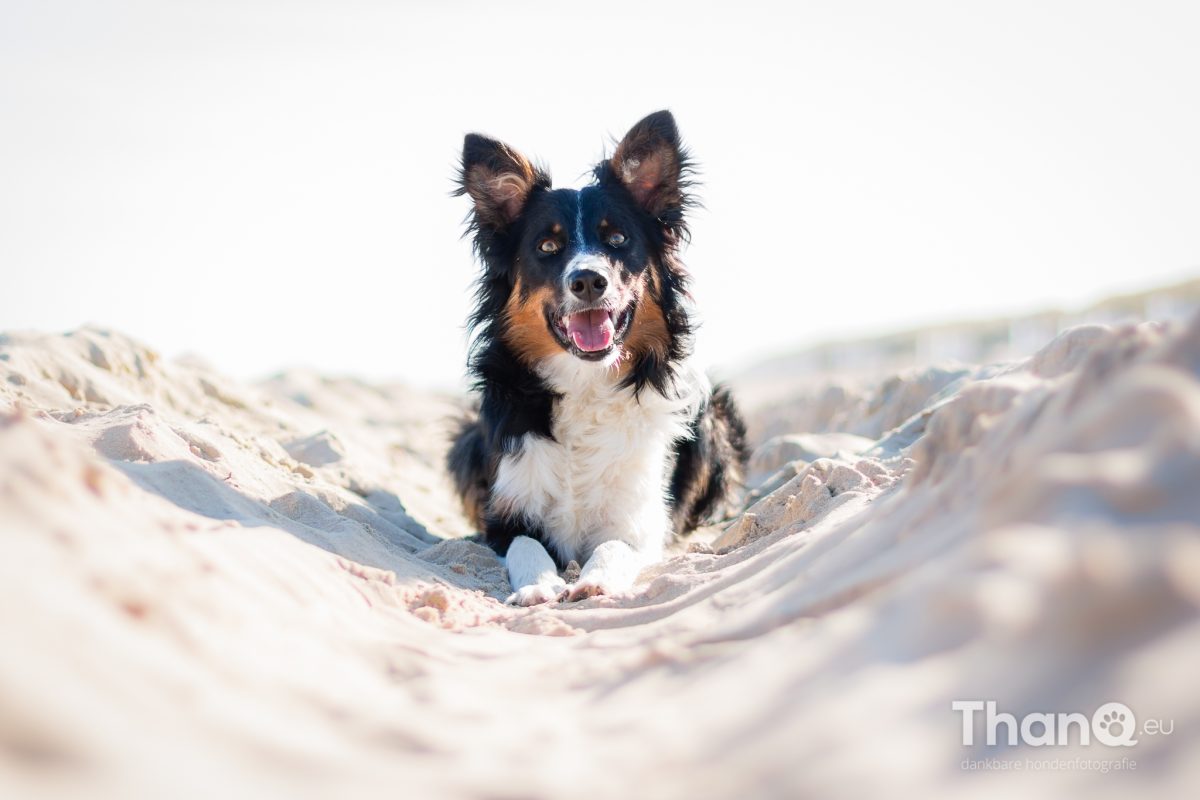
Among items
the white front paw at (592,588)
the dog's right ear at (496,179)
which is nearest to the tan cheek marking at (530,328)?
the dog's right ear at (496,179)

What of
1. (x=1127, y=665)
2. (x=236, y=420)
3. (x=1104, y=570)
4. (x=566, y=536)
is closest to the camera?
(x=1127, y=665)

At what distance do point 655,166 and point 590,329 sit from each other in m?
1.24

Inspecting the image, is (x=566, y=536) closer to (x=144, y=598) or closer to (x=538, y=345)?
(x=538, y=345)

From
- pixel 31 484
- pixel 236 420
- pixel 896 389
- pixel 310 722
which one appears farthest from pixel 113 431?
pixel 896 389

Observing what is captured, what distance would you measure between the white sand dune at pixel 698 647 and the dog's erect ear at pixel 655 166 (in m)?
2.98

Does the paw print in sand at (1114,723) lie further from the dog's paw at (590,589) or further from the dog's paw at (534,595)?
the dog's paw at (534,595)

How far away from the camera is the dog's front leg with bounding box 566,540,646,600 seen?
3.90m

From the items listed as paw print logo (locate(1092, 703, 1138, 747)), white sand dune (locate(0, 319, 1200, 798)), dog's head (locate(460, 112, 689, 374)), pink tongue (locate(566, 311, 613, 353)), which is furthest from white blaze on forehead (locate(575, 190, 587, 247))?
paw print logo (locate(1092, 703, 1138, 747))

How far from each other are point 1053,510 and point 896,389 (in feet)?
19.1

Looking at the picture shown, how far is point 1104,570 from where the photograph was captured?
1.51 m

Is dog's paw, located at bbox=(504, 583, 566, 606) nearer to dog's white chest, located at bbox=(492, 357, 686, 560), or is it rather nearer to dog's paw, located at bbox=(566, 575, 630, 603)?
dog's paw, located at bbox=(566, 575, 630, 603)

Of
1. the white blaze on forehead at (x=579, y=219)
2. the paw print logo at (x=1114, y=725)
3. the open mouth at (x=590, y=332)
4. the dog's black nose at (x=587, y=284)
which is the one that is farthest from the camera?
the white blaze on forehead at (x=579, y=219)

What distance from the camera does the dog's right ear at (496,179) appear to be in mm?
5395

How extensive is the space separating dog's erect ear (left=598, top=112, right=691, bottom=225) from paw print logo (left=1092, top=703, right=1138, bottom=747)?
181 inches
